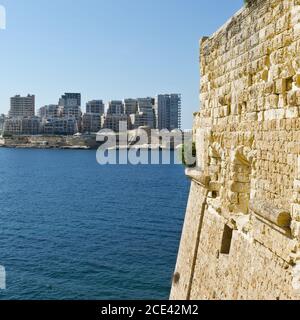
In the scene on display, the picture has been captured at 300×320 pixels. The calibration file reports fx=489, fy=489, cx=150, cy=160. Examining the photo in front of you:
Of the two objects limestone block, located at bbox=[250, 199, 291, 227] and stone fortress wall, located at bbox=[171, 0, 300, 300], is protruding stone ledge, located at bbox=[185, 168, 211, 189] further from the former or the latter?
limestone block, located at bbox=[250, 199, 291, 227]

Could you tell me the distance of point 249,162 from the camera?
6.62 m

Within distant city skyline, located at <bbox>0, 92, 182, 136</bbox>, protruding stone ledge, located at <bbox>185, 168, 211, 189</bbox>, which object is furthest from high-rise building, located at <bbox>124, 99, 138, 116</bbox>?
protruding stone ledge, located at <bbox>185, 168, 211, 189</bbox>

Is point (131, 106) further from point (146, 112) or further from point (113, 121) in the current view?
point (113, 121)

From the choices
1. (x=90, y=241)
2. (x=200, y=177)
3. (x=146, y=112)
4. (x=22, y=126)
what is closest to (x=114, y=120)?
(x=146, y=112)

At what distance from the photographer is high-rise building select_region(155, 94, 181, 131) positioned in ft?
582

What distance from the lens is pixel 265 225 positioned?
5.82m

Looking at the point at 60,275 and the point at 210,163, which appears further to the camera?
the point at 60,275

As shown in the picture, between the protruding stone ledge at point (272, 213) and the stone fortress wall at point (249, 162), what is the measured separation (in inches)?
0.4

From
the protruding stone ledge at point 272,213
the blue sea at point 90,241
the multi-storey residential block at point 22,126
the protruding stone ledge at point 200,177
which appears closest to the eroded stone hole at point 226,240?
the protruding stone ledge at point 200,177

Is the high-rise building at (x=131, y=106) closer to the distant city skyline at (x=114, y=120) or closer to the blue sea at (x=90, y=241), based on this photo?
the distant city skyline at (x=114, y=120)

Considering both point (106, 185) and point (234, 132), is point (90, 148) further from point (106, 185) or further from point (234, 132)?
point (234, 132)

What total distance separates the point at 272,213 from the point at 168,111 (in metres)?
177
